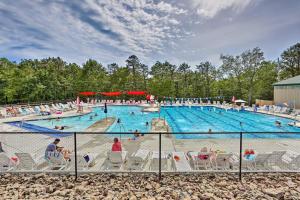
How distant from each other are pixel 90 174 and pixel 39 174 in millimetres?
1366

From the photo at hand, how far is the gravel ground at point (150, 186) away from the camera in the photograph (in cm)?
399

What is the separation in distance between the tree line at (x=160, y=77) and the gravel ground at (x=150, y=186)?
28.6m

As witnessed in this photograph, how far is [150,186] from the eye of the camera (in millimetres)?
4426

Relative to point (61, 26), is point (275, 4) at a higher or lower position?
higher

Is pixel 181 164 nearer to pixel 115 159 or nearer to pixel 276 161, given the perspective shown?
pixel 115 159

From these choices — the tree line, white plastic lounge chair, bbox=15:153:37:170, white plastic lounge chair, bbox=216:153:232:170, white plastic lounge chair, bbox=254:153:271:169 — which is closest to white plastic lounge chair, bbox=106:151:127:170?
white plastic lounge chair, bbox=15:153:37:170

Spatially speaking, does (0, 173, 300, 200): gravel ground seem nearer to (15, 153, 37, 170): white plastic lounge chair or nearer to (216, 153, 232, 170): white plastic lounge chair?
(15, 153, 37, 170): white plastic lounge chair

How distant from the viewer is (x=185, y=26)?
21750 millimetres

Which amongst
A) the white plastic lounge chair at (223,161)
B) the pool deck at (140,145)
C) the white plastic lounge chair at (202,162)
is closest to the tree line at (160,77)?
the pool deck at (140,145)

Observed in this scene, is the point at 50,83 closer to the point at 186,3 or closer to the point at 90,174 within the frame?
the point at 186,3

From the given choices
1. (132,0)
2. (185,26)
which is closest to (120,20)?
(132,0)

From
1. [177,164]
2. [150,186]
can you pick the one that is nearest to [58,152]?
[150,186]

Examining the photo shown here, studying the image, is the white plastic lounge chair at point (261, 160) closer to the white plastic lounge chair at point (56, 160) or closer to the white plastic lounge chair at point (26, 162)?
the white plastic lounge chair at point (56, 160)

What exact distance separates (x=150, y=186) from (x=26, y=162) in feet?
13.0
